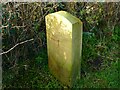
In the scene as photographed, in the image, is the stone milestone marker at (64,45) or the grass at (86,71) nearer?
the stone milestone marker at (64,45)

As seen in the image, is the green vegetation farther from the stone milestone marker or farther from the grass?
the stone milestone marker

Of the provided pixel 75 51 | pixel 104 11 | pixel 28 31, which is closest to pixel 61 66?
pixel 75 51

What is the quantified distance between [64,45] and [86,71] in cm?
69

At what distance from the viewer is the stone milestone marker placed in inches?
117

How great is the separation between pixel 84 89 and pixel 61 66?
0.44 metres

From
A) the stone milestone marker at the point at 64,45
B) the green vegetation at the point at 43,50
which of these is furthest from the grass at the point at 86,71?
the stone milestone marker at the point at 64,45

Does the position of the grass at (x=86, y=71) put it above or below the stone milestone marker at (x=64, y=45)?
below

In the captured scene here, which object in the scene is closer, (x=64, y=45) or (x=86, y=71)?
(x=64, y=45)

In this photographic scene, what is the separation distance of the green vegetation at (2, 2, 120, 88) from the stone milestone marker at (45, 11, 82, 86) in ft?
0.61

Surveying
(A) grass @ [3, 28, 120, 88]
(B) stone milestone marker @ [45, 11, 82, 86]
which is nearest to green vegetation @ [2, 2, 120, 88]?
(A) grass @ [3, 28, 120, 88]

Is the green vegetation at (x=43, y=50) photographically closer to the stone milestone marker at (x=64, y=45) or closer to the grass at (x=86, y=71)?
the grass at (x=86, y=71)

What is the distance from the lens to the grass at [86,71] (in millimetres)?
3453

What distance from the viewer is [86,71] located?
3617 mm

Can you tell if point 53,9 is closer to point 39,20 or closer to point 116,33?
point 39,20
